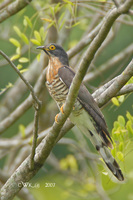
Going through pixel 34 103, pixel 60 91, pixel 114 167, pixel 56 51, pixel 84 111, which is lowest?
pixel 114 167

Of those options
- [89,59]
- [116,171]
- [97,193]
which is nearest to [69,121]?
[116,171]

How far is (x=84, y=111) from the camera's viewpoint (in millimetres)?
3111

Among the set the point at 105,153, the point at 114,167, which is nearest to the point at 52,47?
the point at 105,153

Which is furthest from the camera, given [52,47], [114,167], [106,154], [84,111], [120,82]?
[52,47]

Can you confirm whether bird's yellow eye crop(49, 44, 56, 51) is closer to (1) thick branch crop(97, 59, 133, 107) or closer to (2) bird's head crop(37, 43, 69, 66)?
(2) bird's head crop(37, 43, 69, 66)

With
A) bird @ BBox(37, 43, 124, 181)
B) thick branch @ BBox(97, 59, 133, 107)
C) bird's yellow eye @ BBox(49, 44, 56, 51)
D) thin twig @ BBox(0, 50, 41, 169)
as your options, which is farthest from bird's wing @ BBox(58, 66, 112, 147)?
thin twig @ BBox(0, 50, 41, 169)

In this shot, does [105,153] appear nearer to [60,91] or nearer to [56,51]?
[60,91]

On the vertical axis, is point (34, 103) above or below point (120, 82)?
above

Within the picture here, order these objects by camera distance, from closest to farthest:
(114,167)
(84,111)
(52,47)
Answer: (114,167) < (84,111) < (52,47)

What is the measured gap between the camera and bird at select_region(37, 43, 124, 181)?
2.88m

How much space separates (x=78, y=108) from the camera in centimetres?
311

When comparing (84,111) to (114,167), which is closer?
(114,167)

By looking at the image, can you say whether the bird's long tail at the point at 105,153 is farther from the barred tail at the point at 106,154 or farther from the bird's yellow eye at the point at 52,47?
the bird's yellow eye at the point at 52,47

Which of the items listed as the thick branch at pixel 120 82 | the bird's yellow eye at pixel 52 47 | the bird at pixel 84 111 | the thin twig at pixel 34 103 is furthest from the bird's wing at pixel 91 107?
the thin twig at pixel 34 103
